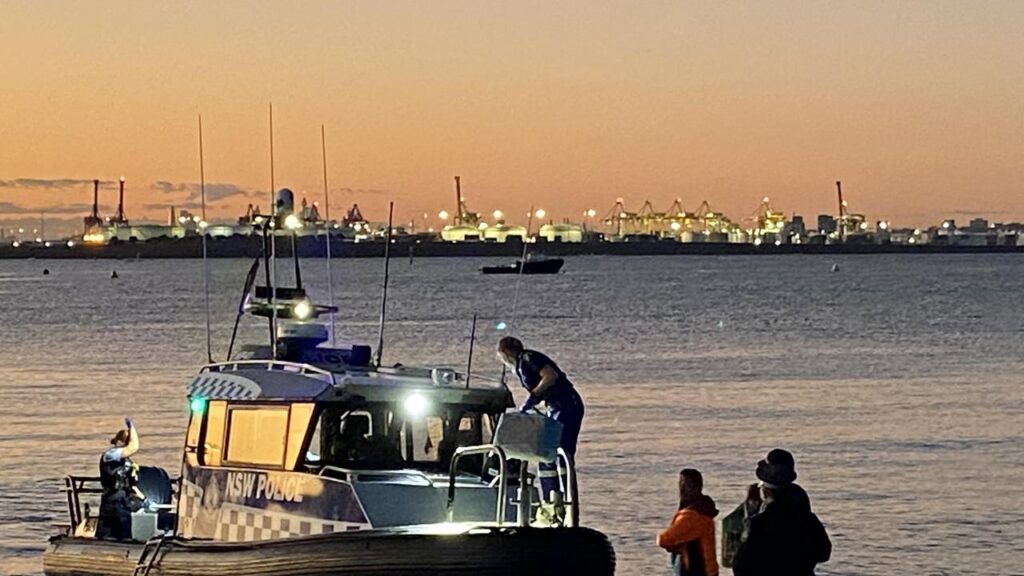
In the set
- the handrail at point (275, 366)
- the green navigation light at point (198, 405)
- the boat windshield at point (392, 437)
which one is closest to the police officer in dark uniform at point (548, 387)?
the boat windshield at point (392, 437)

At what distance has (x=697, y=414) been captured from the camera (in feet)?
134

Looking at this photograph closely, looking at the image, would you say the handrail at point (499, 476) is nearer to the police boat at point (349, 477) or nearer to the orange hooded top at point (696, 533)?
the police boat at point (349, 477)

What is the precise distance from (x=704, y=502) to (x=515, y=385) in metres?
31.6

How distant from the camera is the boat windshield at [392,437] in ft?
47.4

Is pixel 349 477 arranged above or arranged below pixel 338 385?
below

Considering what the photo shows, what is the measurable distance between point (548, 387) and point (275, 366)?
2.09 metres

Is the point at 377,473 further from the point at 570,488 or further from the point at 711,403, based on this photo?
the point at 711,403

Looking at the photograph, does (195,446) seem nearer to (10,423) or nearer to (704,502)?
(704,502)

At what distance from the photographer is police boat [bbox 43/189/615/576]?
→ 1324cm

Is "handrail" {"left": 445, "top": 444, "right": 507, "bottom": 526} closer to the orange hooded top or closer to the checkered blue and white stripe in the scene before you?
the orange hooded top

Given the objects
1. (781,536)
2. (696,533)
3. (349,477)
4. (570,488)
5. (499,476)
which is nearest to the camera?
(781,536)

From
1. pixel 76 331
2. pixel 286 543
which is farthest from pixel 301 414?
pixel 76 331

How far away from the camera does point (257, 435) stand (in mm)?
14969

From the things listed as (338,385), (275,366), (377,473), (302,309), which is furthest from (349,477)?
(302,309)
